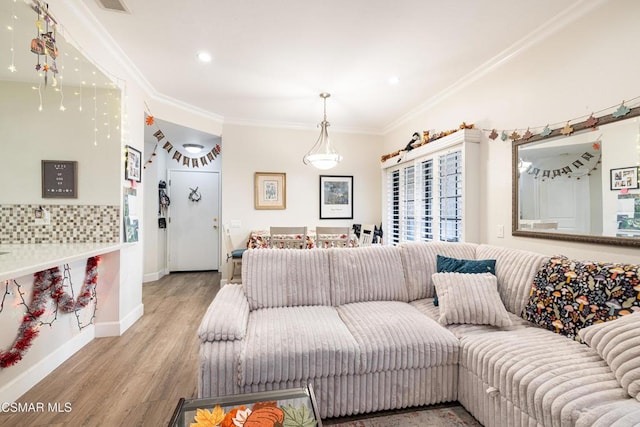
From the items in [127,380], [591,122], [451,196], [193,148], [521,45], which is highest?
[521,45]

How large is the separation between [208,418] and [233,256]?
2999 mm

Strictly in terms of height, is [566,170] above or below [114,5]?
below

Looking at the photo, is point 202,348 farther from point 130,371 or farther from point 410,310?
point 410,310

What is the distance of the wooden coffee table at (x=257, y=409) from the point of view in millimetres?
1050

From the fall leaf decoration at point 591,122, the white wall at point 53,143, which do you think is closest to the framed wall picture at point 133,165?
the white wall at point 53,143

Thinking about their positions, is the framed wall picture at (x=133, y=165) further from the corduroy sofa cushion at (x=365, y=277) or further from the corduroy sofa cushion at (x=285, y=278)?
the corduroy sofa cushion at (x=365, y=277)

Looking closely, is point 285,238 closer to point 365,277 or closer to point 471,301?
point 365,277

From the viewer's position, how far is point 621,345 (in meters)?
1.21

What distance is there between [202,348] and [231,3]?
7.13 feet

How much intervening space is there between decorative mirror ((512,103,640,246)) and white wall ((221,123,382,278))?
258 centimetres

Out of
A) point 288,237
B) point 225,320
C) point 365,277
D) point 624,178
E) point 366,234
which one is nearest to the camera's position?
point 225,320

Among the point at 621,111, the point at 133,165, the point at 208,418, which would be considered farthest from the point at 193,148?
the point at 621,111

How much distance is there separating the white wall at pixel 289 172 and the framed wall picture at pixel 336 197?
0.08 m

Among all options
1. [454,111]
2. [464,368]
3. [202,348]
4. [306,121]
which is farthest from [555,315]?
[306,121]
